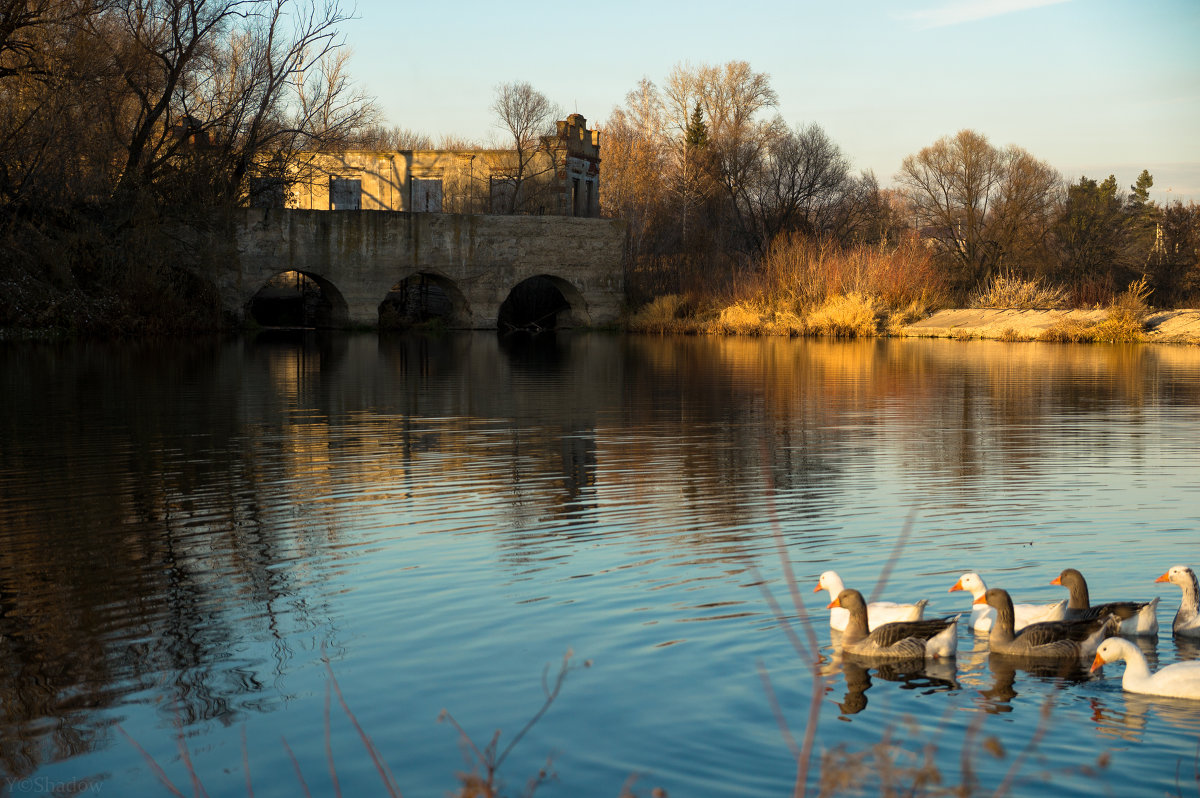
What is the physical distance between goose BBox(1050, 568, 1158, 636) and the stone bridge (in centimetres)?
3771

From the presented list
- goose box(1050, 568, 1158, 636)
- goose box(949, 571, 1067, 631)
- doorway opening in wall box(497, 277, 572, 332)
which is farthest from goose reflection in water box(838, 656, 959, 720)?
doorway opening in wall box(497, 277, 572, 332)

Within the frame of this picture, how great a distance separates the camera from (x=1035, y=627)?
20.4ft

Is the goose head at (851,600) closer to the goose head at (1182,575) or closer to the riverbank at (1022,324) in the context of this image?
the goose head at (1182,575)

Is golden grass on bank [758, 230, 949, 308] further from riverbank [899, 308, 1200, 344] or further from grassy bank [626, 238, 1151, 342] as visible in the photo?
riverbank [899, 308, 1200, 344]

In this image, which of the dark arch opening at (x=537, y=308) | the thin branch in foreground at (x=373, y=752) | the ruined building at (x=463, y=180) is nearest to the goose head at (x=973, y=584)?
the thin branch in foreground at (x=373, y=752)

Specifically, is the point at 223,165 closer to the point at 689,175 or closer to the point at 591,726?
the point at 689,175

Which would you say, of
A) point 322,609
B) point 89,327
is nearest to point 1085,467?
point 322,609

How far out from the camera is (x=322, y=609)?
706cm

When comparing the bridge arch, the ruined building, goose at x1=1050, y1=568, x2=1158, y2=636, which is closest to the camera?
goose at x1=1050, y1=568, x2=1158, y2=636

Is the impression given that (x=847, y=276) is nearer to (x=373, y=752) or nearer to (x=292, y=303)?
(x=292, y=303)

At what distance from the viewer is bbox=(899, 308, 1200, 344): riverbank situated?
39156mm

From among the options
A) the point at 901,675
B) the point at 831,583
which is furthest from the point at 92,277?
the point at 901,675

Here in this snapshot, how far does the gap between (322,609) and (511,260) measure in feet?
133

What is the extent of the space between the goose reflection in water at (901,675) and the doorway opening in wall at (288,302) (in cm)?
4584
